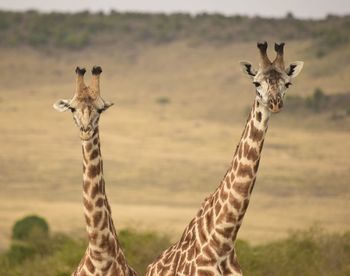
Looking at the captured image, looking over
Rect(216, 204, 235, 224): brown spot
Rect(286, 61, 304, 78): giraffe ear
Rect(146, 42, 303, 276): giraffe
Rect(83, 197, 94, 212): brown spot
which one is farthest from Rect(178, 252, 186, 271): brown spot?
Rect(286, 61, 304, 78): giraffe ear

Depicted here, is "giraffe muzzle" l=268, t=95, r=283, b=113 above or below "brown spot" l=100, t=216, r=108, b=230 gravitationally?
above

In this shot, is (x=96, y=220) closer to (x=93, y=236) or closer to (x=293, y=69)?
(x=93, y=236)

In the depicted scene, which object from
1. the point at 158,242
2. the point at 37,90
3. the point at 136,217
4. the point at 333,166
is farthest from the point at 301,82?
the point at 158,242

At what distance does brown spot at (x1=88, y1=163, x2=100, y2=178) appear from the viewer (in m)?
9.12

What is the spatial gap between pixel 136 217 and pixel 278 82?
15502 millimetres

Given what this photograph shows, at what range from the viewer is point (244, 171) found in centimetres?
884

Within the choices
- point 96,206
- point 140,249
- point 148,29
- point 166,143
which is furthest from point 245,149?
point 148,29

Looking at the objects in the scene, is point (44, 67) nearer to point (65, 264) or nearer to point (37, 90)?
point (37, 90)

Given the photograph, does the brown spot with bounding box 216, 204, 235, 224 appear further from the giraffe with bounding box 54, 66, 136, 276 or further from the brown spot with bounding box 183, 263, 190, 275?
the giraffe with bounding box 54, 66, 136, 276

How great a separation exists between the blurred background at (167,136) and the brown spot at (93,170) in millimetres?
4282

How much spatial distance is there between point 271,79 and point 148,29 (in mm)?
50747

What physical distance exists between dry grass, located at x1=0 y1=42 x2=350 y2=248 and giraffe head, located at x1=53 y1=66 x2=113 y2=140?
323 inches

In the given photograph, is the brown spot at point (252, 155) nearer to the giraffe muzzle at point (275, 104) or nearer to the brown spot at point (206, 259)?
the giraffe muzzle at point (275, 104)

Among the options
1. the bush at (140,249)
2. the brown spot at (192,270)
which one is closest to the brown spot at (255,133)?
the brown spot at (192,270)
